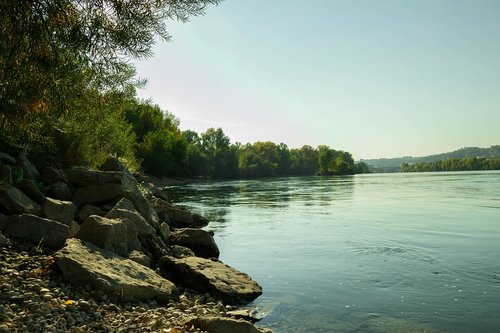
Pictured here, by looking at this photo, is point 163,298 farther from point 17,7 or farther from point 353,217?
point 353,217

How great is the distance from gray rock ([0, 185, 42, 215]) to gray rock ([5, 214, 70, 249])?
0.60 meters

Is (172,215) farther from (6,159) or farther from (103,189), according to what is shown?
(6,159)

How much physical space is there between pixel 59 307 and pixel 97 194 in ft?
25.7

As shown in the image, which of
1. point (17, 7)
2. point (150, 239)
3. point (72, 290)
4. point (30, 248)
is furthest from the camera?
point (150, 239)

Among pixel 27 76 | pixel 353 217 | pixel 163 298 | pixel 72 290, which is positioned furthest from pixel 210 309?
pixel 353 217

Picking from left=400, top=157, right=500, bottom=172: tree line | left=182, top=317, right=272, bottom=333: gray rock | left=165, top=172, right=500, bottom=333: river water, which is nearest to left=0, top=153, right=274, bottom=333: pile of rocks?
left=182, top=317, right=272, bottom=333: gray rock

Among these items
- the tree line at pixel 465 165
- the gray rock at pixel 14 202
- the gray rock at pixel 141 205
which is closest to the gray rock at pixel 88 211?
the gray rock at pixel 141 205

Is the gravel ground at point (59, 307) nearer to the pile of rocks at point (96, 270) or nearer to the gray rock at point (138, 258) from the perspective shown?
the pile of rocks at point (96, 270)

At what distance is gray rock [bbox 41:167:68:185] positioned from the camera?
583 inches

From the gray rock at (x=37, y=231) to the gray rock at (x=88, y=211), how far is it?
8.05 ft

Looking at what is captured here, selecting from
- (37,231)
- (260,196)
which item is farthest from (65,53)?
(260,196)

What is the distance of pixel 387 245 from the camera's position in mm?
17797

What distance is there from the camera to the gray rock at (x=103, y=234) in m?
10.2

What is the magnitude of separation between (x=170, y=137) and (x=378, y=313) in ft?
260
